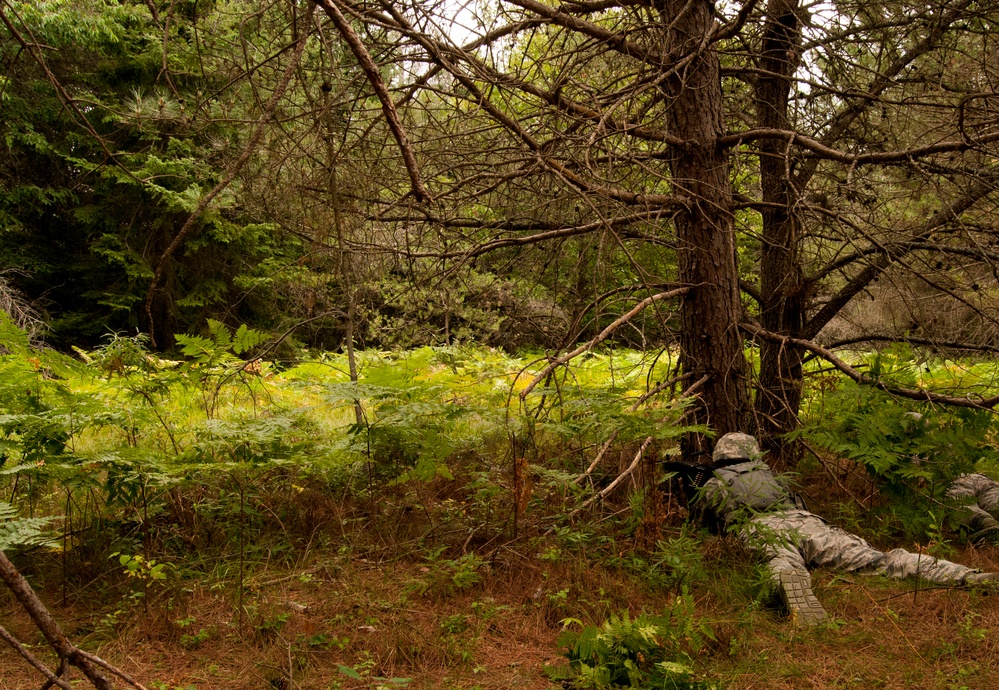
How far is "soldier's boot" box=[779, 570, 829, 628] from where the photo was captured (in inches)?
139

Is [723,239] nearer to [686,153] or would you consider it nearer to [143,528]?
[686,153]

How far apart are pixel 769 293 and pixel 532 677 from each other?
4452 millimetres

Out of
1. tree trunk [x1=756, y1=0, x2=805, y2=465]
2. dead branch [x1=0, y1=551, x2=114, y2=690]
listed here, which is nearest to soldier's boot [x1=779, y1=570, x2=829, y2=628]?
tree trunk [x1=756, y1=0, x2=805, y2=465]

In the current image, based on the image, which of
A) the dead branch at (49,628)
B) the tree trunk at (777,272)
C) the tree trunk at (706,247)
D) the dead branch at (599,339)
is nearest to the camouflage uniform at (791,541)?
the tree trunk at (706,247)

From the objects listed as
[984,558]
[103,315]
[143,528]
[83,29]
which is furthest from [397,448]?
[103,315]

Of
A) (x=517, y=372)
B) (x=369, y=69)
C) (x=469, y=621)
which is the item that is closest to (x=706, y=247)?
(x=517, y=372)

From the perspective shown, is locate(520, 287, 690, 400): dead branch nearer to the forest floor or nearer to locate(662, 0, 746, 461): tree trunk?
locate(662, 0, 746, 461): tree trunk

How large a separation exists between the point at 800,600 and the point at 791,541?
34cm

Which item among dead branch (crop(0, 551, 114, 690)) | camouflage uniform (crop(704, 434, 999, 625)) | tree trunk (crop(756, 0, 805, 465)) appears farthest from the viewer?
tree trunk (crop(756, 0, 805, 465))

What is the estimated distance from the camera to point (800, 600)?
3598 mm

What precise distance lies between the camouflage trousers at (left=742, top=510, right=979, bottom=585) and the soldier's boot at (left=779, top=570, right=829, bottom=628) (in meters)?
0.05

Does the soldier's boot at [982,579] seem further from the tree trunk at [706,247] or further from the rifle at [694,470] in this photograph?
the tree trunk at [706,247]

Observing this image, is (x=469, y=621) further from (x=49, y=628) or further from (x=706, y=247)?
(x=706, y=247)

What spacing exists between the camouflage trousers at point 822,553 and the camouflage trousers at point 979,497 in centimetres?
82
